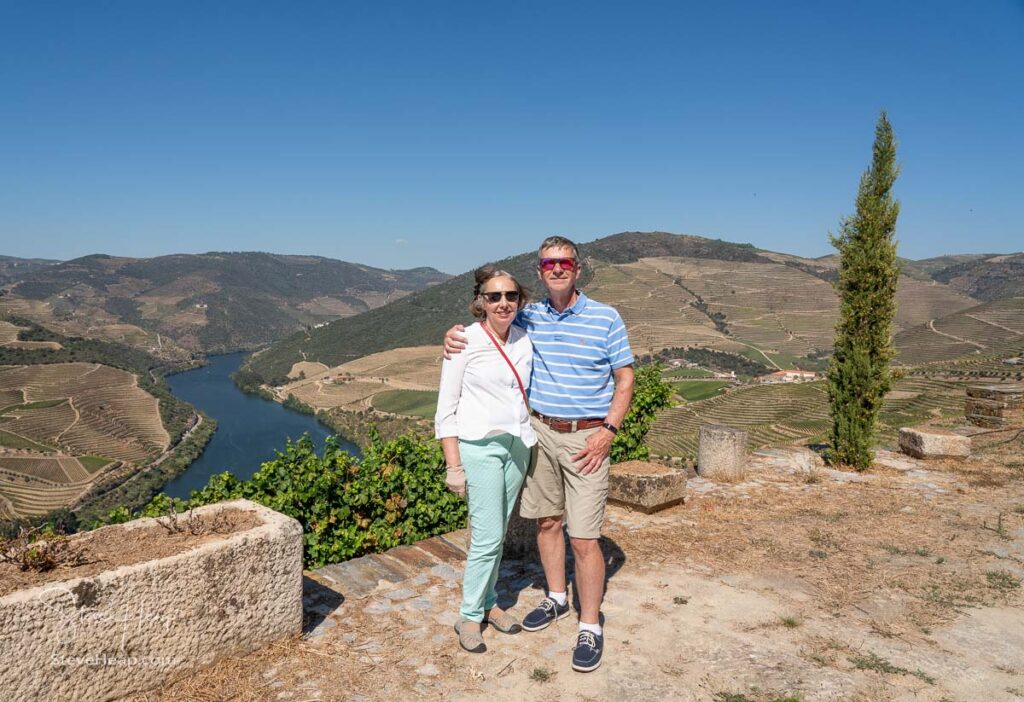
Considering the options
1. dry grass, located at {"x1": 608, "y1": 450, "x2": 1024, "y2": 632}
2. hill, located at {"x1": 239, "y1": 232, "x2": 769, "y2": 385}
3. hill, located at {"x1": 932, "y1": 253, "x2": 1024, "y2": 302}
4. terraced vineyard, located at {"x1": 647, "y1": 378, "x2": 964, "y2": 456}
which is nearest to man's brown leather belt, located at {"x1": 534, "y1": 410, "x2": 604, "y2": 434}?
dry grass, located at {"x1": 608, "y1": 450, "x2": 1024, "y2": 632}

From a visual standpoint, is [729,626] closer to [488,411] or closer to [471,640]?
[471,640]

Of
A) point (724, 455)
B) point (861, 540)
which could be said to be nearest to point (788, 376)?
point (724, 455)

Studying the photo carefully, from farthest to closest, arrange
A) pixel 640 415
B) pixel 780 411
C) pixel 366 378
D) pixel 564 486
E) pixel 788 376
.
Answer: pixel 366 378, pixel 788 376, pixel 780 411, pixel 640 415, pixel 564 486

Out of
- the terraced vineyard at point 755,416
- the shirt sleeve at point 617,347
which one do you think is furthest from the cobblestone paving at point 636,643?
the terraced vineyard at point 755,416

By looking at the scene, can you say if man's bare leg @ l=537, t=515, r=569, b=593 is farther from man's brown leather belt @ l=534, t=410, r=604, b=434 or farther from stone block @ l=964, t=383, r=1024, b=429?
stone block @ l=964, t=383, r=1024, b=429

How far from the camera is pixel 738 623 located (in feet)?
12.4

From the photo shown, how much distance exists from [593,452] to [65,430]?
94041mm

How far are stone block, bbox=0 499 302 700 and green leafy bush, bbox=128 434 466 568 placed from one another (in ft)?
6.40

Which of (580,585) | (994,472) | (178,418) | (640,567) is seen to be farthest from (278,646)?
(178,418)

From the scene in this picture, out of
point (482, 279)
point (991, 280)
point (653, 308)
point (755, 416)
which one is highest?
point (991, 280)

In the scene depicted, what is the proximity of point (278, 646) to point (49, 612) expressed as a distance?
1.17m

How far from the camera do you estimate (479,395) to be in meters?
3.13

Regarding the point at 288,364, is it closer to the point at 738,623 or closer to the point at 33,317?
the point at 33,317

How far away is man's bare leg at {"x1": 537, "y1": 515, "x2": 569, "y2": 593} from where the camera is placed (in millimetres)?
3533
